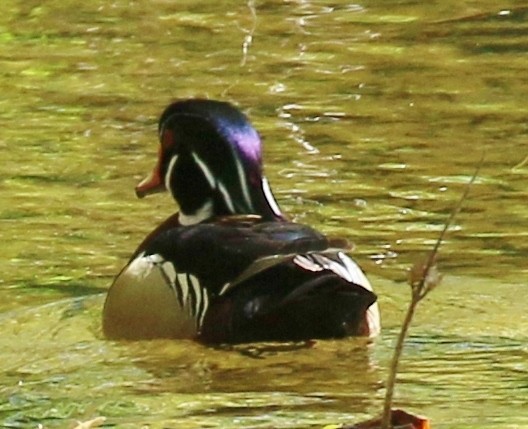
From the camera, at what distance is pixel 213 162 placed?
272 inches

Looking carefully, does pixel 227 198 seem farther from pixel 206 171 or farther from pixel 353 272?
pixel 353 272

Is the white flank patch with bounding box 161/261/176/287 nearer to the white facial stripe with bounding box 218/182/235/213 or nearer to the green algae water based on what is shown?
the green algae water

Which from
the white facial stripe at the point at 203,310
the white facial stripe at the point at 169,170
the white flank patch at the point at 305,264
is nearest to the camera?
the white flank patch at the point at 305,264

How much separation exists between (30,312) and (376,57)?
5.39m

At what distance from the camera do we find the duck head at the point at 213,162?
682cm

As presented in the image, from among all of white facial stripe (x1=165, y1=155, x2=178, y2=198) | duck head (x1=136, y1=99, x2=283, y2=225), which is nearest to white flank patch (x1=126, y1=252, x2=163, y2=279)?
duck head (x1=136, y1=99, x2=283, y2=225)

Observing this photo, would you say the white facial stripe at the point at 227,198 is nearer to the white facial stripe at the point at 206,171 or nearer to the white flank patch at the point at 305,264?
the white facial stripe at the point at 206,171

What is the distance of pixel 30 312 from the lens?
7078 mm

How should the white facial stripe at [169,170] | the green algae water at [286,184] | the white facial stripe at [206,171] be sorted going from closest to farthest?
→ 1. the green algae water at [286,184]
2. the white facial stripe at [206,171]
3. the white facial stripe at [169,170]

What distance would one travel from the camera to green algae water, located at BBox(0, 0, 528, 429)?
586 cm

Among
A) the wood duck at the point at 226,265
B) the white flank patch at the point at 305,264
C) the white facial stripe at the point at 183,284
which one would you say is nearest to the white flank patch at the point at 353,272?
the wood duck at the point at 226,265

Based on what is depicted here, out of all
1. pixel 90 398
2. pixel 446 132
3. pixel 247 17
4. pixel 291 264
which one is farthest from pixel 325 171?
pixel 247 17

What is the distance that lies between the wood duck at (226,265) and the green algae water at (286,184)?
0.09 metres

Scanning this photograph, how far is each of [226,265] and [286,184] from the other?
2607 mm
